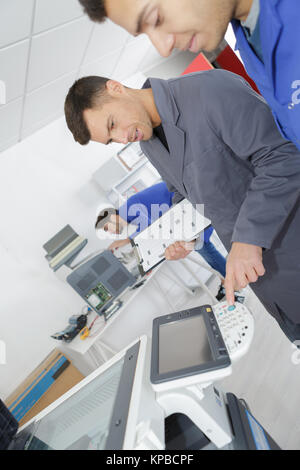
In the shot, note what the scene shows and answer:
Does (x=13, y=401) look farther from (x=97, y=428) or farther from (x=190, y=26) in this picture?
(x=190, y=26)

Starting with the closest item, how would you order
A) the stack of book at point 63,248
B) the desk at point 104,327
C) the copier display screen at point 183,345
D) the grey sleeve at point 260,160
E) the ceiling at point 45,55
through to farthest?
the copier display screen at point 183,345
the grey sleeve at point 260,160
the ceiling at point 45,55
the desk at point 104,327
the stack of book at point 63,248

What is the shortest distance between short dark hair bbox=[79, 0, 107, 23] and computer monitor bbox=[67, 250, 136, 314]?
178 cm

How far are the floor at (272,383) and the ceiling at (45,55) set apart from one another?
→ 2.19 m

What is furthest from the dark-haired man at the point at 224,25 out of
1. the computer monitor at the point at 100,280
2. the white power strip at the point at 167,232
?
the computer monitor at the point at 100,280

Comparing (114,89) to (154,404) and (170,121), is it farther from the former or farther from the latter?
(154,404)

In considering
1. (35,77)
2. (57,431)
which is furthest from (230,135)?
(35,77)

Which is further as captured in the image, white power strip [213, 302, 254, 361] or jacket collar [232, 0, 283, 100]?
white power strip [213, 302, 254, 361]

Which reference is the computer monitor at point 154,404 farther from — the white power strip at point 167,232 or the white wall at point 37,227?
the white wall at point 37,227

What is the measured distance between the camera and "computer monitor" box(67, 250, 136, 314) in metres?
2.17

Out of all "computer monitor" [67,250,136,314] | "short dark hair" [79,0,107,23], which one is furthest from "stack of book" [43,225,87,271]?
"short dark hair" [79,0,107,23]

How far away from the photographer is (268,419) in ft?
5.47

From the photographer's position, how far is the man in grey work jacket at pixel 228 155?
0.83m
